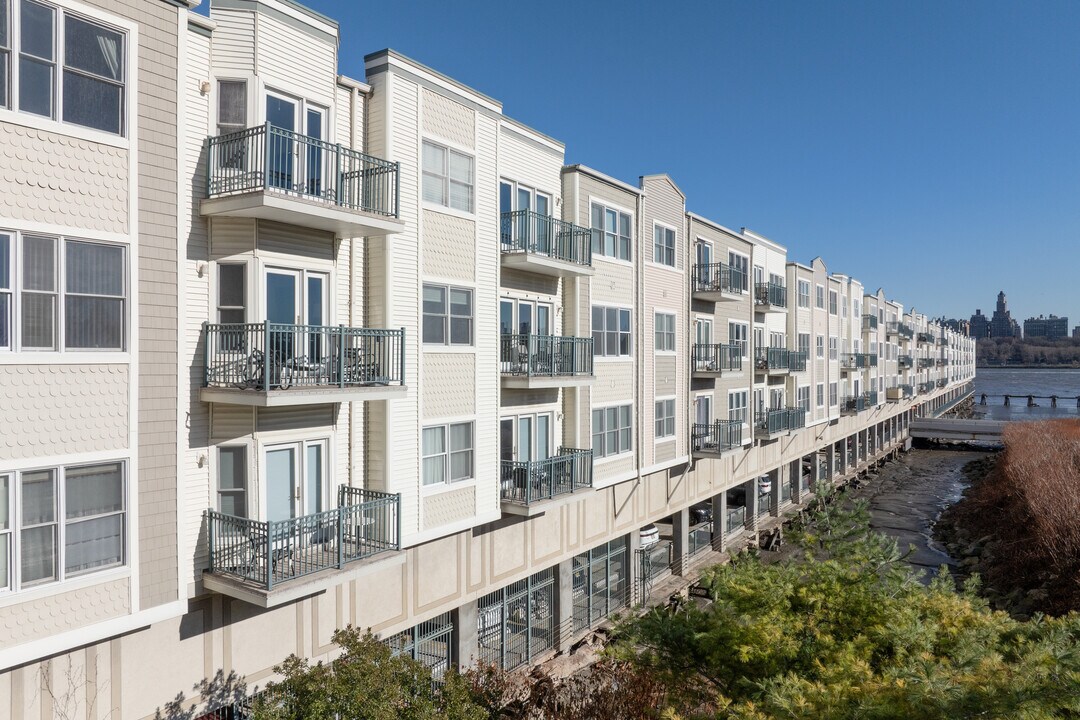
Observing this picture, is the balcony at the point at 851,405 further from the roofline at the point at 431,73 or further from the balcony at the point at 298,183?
the balcony at the point at 298,183

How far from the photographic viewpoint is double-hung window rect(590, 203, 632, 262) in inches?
856

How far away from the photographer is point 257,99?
11.8 meters

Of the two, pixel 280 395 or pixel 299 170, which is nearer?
pixel 280 395

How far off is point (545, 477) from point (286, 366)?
8950 mm

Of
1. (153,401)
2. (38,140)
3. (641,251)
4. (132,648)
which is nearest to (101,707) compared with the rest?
(132,648)

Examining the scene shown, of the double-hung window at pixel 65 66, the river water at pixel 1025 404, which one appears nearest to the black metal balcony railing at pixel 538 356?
the double-hung window at pixel 65 66

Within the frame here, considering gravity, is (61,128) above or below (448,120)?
below

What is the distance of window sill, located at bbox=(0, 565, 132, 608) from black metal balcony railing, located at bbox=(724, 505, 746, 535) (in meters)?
27.7

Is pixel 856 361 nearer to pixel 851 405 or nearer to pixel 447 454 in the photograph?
pixel 851 405

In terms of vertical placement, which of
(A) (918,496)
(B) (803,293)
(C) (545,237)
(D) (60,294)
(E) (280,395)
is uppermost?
(B) (803,293)

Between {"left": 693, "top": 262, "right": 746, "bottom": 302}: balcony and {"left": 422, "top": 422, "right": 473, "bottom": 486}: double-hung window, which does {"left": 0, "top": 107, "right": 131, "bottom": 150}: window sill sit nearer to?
{"left": 422, "top": 422, "right": 473, "bottom": 486}: double-hung window

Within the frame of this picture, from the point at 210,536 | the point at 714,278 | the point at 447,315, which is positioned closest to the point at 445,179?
the point at 447,315

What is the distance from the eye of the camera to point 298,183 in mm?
12227

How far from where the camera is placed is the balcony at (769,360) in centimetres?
3384
